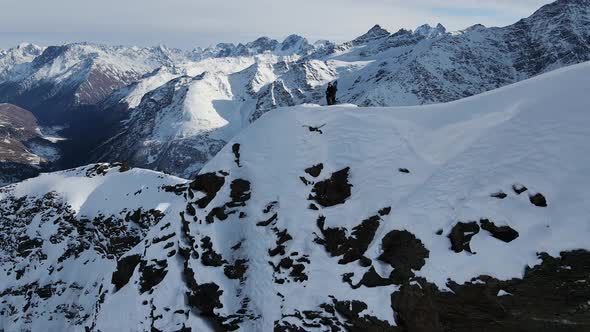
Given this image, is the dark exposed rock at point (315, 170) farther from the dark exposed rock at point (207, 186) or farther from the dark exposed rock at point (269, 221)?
the dark exposed rock at point (207, 186)

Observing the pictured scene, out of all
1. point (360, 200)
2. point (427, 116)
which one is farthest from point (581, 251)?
point (427, 116)

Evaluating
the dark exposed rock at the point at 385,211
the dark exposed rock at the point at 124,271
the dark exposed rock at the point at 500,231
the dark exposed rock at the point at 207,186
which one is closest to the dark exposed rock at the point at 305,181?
the dark exposed rock at the point at 385,211

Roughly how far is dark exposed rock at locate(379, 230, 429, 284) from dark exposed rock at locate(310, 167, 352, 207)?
20.3 ft

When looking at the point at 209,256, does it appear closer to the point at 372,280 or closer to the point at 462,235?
the point at 372,280

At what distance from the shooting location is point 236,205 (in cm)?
3712

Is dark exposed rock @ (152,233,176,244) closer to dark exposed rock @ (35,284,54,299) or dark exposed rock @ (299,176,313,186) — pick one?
dark exposed rock @ (299,176,313,186)

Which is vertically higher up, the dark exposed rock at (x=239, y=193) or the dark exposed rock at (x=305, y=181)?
the dark exposed rock at (x=305, y=181)

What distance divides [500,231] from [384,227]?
288 inches

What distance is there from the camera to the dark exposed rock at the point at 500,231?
23.1 meters

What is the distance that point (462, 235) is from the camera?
2466 cm

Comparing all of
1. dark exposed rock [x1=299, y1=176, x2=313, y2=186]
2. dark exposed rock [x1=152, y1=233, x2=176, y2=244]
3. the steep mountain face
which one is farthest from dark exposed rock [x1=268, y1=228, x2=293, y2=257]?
dark exposed rock [x1=152, y1=233, x2=176, y2=244]

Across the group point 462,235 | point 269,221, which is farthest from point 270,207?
point 462,235

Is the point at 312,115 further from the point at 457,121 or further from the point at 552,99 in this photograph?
the point at 552,99

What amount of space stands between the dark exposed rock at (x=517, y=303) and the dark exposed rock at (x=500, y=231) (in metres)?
2.06
